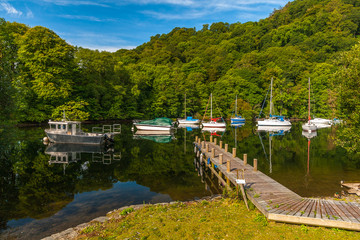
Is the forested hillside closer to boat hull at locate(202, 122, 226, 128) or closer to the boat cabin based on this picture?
the boat cabin

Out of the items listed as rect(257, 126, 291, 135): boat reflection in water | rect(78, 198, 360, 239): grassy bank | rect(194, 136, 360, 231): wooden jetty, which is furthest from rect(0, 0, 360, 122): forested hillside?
rect(257, 126, 291, 135): boat reflection in water

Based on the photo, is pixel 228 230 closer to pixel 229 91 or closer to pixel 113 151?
pixel 113 151

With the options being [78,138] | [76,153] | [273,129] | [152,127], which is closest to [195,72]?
[273,129]

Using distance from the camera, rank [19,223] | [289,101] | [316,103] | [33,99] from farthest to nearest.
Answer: [289,101] < [316,103] < [33,99] < [19,223]

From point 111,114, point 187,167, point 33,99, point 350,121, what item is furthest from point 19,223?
point 111,114

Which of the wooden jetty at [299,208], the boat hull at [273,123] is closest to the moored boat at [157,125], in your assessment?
the boat hull at [273,123]

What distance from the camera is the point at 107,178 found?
1756 cm

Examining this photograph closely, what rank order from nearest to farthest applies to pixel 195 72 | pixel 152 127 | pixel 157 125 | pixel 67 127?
pixel 67 127, pixel 157 125, pixel 152 127, pixel 195 72

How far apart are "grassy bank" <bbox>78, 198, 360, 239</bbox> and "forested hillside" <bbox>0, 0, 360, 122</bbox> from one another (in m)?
9.55

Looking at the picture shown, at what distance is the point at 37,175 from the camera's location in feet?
58.7

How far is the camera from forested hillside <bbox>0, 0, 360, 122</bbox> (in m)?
45.9

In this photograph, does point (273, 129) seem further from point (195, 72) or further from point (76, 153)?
point (195, 72)

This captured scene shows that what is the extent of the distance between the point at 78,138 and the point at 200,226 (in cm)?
2712

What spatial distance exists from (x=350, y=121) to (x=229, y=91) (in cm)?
7470
